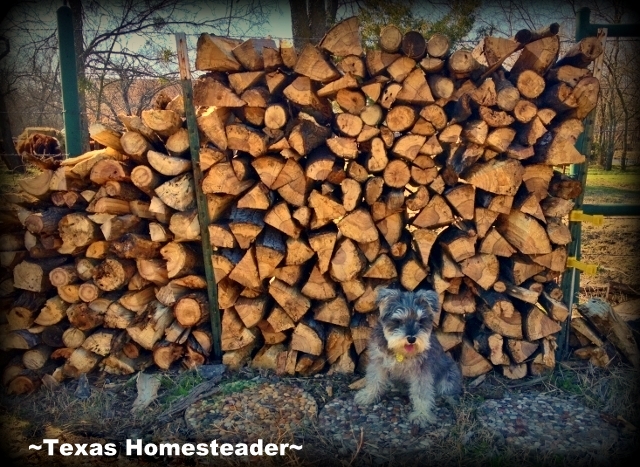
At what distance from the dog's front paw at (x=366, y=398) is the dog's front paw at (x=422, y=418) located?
0.32 metres

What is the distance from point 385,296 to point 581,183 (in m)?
1.87

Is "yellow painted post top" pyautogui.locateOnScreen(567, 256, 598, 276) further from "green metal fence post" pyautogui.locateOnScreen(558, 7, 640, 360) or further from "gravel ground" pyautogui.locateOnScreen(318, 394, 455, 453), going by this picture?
"gravel ground" pyautogui.locateOnScreen(318, 394, 455, 453)

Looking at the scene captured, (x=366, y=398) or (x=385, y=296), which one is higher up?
(x=385, y=296)

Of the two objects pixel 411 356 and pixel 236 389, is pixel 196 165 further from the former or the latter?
pixel 411 356

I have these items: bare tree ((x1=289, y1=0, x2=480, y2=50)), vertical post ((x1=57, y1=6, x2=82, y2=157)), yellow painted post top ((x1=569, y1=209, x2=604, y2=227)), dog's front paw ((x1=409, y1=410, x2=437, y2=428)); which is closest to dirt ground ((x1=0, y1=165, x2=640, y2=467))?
dog's front paw ((x1=409, y1=410, x2=437, y2=428))

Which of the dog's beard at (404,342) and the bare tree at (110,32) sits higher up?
the bare tree at (110,32)

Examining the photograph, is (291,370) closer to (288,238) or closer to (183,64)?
(288,238)

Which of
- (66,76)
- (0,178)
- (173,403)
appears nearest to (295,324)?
(173,403)

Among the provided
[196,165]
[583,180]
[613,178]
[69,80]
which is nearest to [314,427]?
[196,165]

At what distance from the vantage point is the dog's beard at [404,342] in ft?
11.1

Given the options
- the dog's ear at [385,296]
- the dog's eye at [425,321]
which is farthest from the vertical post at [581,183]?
the dog's ear at [385,296]

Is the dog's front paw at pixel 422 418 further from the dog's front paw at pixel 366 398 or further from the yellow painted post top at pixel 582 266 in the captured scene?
the yellow painted post top at pixel 582 266

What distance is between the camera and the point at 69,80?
14.2ft

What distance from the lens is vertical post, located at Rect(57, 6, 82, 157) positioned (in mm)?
4215
